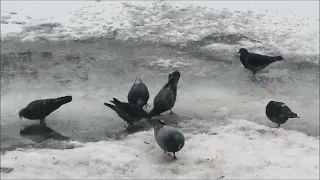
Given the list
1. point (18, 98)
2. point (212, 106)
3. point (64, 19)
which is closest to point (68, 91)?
point (18, 98)

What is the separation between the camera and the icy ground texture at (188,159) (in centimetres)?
531

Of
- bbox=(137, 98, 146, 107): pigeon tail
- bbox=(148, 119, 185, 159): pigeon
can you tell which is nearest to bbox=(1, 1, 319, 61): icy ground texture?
bbox=(137, 98, 146, 107): pigeon tail

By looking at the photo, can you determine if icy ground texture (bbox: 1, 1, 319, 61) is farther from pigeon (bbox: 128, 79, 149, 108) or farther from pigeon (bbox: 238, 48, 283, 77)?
pigeon (bbox: 128, 79, 149, 108)

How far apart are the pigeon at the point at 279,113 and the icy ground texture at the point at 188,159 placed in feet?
0.83

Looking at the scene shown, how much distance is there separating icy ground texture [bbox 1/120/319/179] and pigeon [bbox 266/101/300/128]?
9.9 inches

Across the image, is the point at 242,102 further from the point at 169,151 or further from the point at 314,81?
the point at 169,151

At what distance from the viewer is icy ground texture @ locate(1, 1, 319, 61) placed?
1007cm

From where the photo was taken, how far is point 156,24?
35.7ft

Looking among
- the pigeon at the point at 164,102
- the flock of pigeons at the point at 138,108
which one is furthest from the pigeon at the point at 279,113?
the pigeon at the point at 164,102

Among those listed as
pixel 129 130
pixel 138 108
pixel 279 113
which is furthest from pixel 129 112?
pixel 279 113

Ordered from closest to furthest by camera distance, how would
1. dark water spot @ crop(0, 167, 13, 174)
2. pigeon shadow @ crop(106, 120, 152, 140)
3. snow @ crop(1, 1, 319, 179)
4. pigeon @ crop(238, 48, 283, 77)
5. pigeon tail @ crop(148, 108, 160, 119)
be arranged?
dark water spot @ crop(0, 167, 13, 174)
snow @ crop(1, 1, 319, 179)
pigeon shadow @ crop(106, 120, 152, 140)
pigeon tail @ crop(148, 108, 160, 119)
pigeon @ crop(238, 48, 283, 77)

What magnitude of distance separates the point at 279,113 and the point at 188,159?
1.57 m

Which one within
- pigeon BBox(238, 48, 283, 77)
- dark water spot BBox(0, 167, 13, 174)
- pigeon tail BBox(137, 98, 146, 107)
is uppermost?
pigeon BBox(238, 48, 283, 77)

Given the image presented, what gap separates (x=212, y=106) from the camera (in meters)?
7.20
